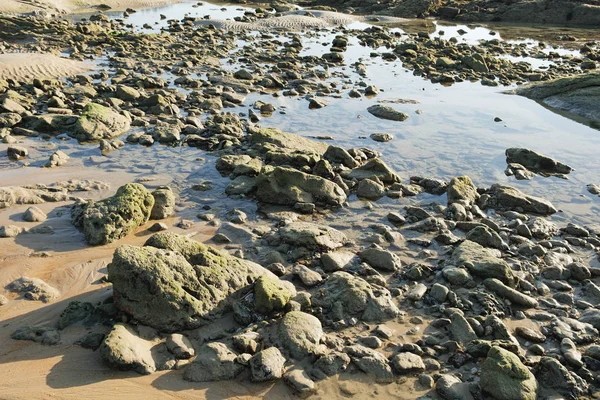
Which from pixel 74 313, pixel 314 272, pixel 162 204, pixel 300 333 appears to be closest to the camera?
pixel 300 333

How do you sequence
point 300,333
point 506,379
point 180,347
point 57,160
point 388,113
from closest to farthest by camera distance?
point 506,379 → point 180,347 → point 300,333 → point 57,160 → point 388,113

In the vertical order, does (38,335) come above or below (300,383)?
above

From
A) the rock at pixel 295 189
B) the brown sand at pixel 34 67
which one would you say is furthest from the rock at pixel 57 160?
the brown sand at pixel 34 67

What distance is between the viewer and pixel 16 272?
7.43 meters

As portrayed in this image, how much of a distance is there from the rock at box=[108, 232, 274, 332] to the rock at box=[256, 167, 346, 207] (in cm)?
343

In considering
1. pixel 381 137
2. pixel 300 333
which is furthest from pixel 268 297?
pixel 381 137

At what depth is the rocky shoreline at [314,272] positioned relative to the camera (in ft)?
19.6

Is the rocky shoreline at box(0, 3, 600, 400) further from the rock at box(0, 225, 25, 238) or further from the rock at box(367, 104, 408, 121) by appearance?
the rock at box(367, 104, 408, 121)

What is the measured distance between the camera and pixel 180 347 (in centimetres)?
601

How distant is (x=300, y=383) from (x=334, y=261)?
2.75 meters

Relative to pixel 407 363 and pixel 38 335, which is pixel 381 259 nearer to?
pixel 407 363

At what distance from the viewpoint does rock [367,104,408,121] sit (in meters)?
16.9

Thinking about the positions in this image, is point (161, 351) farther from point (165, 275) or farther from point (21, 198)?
point (21, 198)

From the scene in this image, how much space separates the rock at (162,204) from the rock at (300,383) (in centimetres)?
481
